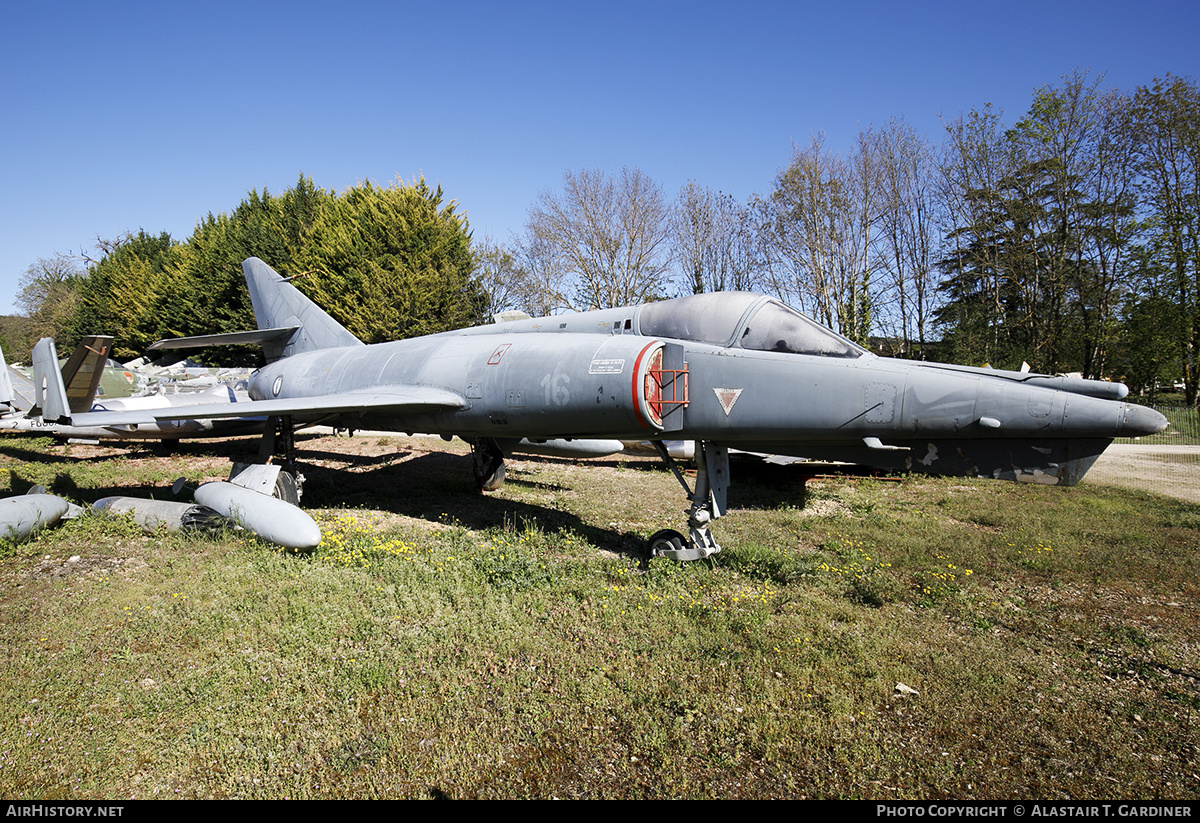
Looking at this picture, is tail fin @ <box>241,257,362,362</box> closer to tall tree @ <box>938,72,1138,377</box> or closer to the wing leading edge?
the wing leading edge

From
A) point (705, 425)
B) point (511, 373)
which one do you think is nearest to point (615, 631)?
point (705, 425)

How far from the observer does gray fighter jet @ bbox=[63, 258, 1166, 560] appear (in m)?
5.32

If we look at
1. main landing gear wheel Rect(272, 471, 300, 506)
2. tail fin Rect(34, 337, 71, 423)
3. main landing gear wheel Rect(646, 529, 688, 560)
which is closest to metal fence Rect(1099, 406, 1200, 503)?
main landing gear wheel Rect(646, 529, 688, 560)

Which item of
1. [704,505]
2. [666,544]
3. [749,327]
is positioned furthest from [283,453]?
[749,327]

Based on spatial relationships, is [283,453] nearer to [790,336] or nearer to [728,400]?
[728,400]

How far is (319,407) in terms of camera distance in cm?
777

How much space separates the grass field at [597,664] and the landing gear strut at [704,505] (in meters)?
0.28

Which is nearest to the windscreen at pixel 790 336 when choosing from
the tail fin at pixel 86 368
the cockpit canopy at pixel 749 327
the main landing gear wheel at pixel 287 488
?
the cockpit canopy at pixel 749 327

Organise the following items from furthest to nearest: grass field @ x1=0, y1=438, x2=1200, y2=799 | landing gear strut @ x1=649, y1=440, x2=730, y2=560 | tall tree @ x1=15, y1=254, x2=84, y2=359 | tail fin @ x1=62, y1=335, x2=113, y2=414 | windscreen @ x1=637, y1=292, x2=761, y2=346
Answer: tall tree @ x1=15, y1=254, x2=84, y2=359 → tail fin @ x1=62, y1=335, x2=113, y2=414 → landing gear strut @ x1=649, y1=440, x2=730, y2=560 → windscreen @ x1=637, y1=292, x2=761, y2=346 → grass field @ x1=0, y1=438, x2=1200, y2=799

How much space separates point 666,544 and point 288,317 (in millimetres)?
9584

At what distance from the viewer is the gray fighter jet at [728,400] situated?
5320 millimetres

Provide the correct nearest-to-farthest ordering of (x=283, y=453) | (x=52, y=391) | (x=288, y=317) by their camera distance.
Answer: (x=52, y=391) < (x=283, y=453) < (x=288, y=317)

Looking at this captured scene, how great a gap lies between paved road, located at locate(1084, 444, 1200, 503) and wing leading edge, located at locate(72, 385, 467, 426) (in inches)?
447
